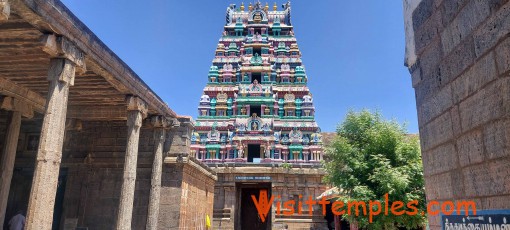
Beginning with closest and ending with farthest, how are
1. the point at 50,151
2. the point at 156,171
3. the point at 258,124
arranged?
1. the point at 50,151
2. the point at 156,171
3. the point at 258,124

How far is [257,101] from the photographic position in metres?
31.5

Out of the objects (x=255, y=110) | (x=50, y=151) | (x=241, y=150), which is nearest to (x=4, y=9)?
(x=50, y=151)

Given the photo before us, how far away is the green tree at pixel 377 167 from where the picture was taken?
44.4ft

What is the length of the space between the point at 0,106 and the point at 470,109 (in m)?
10.6

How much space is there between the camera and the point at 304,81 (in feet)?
109

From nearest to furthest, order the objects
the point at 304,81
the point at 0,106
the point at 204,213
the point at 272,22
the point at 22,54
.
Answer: the point at 22,54 < the point at 0,106 < the point at 204,213 < the point at 304,81 < the point at 272,22

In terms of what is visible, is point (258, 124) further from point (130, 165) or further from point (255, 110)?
point (130, 165)

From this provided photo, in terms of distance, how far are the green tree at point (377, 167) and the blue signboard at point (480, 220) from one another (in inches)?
421

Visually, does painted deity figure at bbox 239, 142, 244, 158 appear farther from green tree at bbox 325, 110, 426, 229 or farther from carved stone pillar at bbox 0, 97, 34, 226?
carved stone pillar at bbox 0, 97, 34, 226

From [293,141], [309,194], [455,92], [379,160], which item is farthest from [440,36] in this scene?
[293,141]

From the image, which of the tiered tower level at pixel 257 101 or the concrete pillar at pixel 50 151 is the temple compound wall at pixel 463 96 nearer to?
the concrete pillar at pixel 50 151

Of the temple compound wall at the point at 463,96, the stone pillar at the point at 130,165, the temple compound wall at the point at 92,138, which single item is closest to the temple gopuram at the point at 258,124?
the temple compound wall at the point at 92,138

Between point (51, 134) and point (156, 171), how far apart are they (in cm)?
446

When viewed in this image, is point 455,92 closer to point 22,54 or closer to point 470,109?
point 470,109
